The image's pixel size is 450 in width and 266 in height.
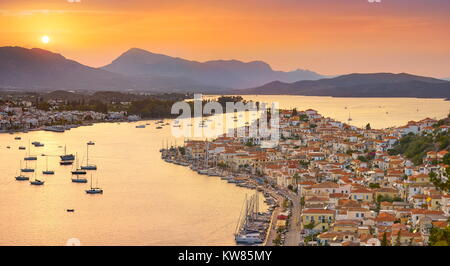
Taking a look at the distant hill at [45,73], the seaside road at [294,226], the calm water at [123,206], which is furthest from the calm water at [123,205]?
the distant hill at [45,73]

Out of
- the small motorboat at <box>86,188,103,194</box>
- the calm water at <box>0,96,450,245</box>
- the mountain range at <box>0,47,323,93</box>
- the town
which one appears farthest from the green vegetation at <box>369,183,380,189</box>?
the mountain range at <box>0,47,323,93</box>

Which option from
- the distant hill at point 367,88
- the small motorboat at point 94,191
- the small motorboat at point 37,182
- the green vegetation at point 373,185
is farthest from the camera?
the distant hill at point 367,88

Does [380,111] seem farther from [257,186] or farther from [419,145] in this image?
[257,186]

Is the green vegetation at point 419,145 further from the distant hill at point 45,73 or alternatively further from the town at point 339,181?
the distant hill at point 45,73

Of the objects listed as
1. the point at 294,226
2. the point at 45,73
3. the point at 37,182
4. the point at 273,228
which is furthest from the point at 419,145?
the point at 45,73

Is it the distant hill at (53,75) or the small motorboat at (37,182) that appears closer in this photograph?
the small motorboat at (37,182)

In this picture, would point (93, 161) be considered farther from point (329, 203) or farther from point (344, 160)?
point (329, 203)

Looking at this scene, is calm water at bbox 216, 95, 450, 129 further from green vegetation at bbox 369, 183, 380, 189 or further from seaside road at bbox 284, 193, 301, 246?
seaside road at bbox 284, 193, 301, 246
